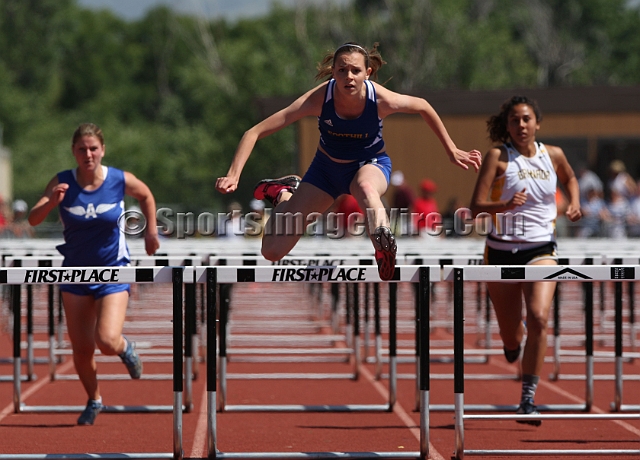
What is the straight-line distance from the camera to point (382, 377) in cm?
998

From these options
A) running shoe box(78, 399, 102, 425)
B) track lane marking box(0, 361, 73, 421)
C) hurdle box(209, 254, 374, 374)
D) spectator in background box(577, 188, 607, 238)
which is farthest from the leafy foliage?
running shoe box(78, 399, 102, 425)

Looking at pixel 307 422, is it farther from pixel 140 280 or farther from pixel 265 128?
pixel 265 128

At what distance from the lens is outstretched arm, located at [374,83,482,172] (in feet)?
20.0

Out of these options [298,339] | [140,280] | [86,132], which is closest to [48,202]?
[86,132]

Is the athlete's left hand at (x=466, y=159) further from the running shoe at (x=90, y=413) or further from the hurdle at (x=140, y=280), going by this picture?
the running shoe at (x=90, y=413)

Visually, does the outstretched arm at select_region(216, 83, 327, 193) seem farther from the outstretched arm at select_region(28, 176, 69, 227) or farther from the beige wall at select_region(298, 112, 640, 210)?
the beige wall at select_region(298, 112, 640, 210)

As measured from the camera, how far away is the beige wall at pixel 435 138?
2508cm

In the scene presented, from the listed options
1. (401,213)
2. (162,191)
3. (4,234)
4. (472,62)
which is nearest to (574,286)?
(401,213)

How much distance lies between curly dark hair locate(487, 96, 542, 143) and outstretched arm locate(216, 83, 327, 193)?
1.73m

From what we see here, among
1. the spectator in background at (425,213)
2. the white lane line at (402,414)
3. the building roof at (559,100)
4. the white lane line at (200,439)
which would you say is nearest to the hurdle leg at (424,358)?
the white lane line at (402,414)

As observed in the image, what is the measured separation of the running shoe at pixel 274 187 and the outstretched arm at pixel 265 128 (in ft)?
2.35

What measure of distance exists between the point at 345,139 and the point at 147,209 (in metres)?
1.80

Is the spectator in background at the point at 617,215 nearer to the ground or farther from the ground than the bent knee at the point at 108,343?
farther from the ground

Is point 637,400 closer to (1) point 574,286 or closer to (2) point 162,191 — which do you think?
(1) point 574,286
